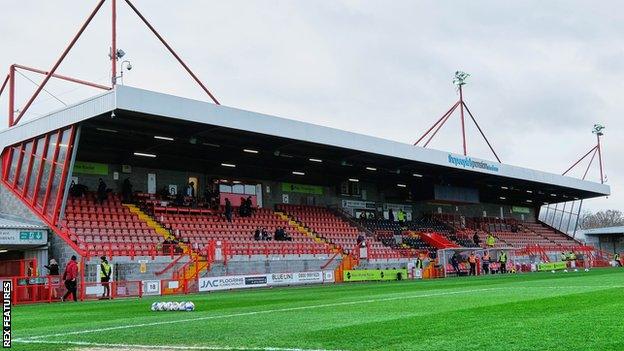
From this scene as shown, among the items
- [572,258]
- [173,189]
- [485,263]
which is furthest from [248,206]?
[572,258]

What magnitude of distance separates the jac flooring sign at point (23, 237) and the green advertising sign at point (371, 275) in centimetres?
1473

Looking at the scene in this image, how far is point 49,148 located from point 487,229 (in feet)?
125

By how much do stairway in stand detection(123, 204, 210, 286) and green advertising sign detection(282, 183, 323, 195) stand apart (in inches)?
481

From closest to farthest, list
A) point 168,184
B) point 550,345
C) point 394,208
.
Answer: point 550,345 → point 168,184 → point 394,208

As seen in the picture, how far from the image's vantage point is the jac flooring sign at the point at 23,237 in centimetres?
2612

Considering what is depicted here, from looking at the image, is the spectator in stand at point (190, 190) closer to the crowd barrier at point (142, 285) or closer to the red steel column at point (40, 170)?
the crowd barrier at point (142, 285)

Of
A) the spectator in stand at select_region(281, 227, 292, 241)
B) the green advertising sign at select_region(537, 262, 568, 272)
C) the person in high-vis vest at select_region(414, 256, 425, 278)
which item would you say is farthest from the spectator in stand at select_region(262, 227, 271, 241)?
the green advertising sign at select_region(537, 262, 568, 272)

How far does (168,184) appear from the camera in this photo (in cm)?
3716

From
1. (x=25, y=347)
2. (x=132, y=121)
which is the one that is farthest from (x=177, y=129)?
(x=25, y=347)

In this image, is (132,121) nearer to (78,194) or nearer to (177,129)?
(177,129)

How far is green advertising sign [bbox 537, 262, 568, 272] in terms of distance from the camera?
46.4m

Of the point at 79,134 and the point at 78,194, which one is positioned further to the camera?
the point at 78,194

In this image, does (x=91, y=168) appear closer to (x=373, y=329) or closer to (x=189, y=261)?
(x=189, y=261)

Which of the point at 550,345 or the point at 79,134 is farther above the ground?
the point at 79,134
